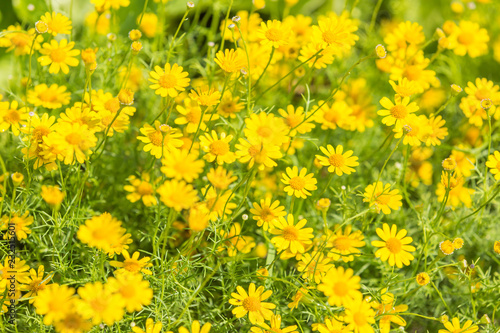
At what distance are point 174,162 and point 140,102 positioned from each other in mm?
980

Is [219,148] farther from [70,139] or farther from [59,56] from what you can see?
[59,56]

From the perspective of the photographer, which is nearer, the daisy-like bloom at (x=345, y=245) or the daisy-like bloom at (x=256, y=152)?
the daisy-like bloom at (x=256, y=152)

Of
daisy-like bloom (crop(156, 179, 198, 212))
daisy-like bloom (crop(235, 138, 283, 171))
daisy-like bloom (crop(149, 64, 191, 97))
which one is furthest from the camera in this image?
daisy-like bloom (crop(149, 64, 191, 97))

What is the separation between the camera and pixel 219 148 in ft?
4.70

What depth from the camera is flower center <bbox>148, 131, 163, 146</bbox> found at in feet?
4.71

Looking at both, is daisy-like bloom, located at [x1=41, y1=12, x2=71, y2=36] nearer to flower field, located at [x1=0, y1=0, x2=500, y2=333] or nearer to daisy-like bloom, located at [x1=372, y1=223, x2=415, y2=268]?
flower field, located at [x1=0, y1=0, x2=500, y2=333]

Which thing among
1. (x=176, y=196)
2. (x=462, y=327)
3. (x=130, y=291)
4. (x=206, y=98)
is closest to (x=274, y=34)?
(x=206, y=98)

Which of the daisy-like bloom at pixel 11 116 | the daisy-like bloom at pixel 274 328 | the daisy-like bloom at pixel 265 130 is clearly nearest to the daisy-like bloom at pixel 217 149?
the daisy-like bloom at pixel 265 130

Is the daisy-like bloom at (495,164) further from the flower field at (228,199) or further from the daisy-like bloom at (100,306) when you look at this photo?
the daisy-like bloom at (100,306)

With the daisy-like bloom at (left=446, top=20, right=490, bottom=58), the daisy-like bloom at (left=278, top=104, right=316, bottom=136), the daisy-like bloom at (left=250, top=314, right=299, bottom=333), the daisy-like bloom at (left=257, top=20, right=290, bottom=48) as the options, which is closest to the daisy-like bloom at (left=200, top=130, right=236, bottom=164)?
the daisy-like bloom at (left=278, top=104, right=316, bottom=136)

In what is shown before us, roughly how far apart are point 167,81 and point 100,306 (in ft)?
2.24

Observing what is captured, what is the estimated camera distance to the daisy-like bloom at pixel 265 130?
1.27 m

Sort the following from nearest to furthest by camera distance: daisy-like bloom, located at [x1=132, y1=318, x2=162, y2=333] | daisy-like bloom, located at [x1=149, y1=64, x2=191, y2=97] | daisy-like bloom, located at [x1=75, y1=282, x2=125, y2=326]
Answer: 1. daisy-like bloom, located at [x1=75, y1=282, x2=125, y2=326]
2. daisy-like bloom, located at [x1=132, y1=318, x2=162, y2=333]
3. daisy-like bloom, located at [x1=149, y1=64, x2=191, y2=97]

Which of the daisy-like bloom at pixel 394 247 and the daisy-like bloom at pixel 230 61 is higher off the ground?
the daisy-like bloom at pixel 230 61
